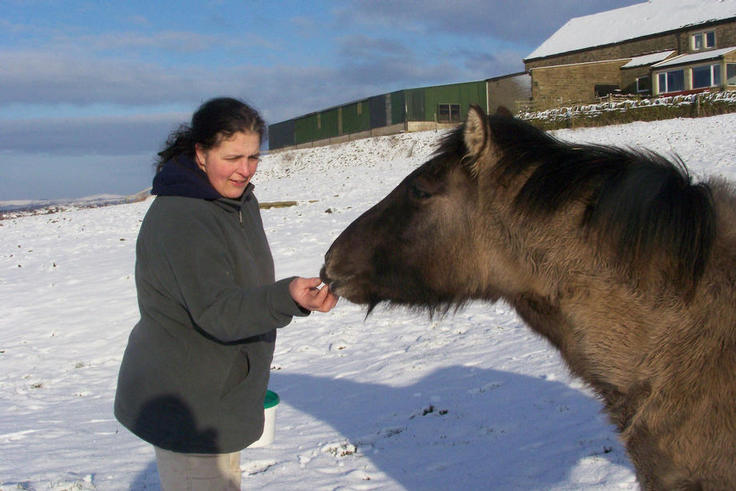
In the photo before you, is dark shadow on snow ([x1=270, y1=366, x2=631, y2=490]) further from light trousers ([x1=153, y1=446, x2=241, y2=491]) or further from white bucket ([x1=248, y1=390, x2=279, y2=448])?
light trousers ([x1=153, y1=446, x2=241, y2=491])

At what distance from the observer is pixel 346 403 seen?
691 centimetres

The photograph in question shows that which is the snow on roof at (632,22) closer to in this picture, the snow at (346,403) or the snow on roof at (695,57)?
the snow on roof at (695,57)

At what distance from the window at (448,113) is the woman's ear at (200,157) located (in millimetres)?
39904

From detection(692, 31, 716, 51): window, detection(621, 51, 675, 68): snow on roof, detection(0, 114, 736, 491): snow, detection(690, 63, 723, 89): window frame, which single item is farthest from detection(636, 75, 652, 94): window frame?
detection(0, 114, 736, 491): snow

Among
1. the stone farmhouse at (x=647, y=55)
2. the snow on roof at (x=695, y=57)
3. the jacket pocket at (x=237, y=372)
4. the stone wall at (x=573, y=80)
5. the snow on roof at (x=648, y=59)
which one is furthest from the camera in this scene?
the stone wall at (x=573, y=80)

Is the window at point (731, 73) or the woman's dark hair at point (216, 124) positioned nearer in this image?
the woman's dark hair at point (216, 124)

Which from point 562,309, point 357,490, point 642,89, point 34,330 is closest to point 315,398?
point 357,490

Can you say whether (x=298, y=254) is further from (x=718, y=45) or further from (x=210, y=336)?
(x=718, y=45)

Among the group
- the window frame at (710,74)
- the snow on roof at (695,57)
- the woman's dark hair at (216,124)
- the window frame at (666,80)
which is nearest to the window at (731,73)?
the window frame at (710,74)

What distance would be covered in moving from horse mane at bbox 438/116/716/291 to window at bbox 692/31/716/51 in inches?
1827

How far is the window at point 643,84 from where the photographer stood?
41.7 metres

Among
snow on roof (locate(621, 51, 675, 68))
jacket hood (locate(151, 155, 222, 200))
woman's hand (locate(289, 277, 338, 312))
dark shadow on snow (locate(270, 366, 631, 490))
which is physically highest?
snow on roof (locate(621, 51, 675, 68))

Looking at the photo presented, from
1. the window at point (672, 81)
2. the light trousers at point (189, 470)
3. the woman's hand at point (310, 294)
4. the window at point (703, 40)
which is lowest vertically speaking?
the light trousers at point (189, 470)

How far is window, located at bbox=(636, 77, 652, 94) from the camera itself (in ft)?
137
